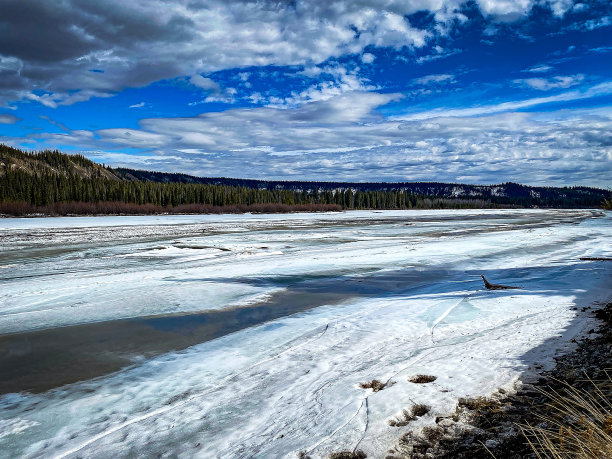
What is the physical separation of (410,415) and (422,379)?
0.94 meters

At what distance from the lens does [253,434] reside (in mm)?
4031

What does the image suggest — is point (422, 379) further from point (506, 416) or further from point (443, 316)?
point (443, 316)

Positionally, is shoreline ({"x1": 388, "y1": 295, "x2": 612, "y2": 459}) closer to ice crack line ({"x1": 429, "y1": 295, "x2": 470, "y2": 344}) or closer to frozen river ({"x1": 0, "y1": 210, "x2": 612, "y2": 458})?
frozen river ({"x1": 0, "y1": 210, "x2": 612, "y2": 458})

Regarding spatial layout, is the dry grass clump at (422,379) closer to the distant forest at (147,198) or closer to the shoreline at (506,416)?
the shoreline at (506,416)

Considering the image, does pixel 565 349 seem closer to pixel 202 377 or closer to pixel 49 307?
pixel 202 377

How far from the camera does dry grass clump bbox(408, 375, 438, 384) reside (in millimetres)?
5009

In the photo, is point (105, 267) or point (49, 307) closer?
point (49, 307)

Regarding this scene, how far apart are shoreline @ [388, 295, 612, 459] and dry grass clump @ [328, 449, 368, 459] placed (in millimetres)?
211

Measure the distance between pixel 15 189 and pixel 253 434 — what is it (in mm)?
106277

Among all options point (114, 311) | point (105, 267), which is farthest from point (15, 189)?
point (114, 311)

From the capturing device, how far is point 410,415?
420cm

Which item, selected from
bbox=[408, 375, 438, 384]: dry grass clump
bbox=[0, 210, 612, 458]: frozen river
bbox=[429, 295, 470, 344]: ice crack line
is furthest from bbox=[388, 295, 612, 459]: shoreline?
bbox=[429, 295, 470, 344]: ice crack line

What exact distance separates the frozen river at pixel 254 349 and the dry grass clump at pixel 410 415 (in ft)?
0.32

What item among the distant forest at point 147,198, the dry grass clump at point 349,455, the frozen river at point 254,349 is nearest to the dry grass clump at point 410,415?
the frozen river at point 254,349
